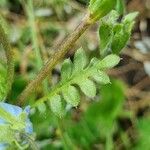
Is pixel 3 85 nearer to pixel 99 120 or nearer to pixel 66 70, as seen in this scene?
pixel 66 70

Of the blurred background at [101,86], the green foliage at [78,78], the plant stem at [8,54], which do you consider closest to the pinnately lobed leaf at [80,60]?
the green foliage at [78,78]

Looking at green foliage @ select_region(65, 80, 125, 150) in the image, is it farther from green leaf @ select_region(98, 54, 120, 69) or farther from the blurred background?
green leaf @ select_region(98, 54, 120, 69)

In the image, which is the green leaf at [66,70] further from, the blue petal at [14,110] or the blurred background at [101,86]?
the blurred background at [101,86]

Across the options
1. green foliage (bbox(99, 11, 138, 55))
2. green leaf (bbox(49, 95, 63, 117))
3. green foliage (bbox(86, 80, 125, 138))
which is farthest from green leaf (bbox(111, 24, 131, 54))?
green foliage (bbox(86, 80, 125, 138))

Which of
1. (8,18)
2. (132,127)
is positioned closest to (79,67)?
(132,127)

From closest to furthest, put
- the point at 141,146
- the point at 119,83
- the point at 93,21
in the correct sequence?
the point at 93,21, the point at 141,146, the point at 119,83

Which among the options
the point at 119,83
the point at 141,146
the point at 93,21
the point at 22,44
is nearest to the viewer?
the point at 93,21

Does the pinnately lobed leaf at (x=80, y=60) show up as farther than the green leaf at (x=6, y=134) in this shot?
Yes

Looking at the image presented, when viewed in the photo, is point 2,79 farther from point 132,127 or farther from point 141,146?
point 132,127

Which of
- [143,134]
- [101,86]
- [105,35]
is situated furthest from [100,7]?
[143,134]
